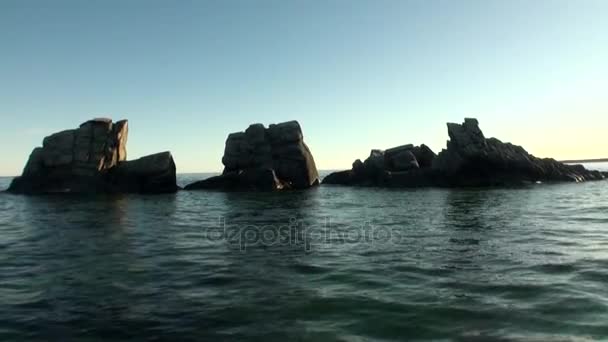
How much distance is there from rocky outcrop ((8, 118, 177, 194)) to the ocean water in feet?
120

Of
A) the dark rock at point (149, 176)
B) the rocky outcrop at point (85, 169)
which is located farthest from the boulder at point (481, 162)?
the rocky outcrop at point (85, 169)

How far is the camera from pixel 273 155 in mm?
66562

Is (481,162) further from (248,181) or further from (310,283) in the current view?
(310,283)

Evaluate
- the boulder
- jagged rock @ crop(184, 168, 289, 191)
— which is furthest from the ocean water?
the boulder

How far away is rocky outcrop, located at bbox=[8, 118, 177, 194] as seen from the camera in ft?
184

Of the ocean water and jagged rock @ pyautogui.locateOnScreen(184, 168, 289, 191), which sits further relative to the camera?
jagged rock @ pyautogui.locateOnScreen(184, 168, 289, 191)

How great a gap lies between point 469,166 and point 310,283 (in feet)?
188

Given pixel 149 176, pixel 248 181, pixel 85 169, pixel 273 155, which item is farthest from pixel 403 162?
pixel 85 169

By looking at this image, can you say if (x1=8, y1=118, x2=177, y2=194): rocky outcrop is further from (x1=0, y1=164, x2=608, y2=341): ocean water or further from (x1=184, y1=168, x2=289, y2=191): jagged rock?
(x1=0, y1=164, x2=608, y2=341): ocean water

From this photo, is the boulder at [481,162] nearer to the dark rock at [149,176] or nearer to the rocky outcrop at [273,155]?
the rocky outcrop at [273,155]

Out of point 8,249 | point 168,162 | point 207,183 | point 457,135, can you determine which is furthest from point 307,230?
point 457,135

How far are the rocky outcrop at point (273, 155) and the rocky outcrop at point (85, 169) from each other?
767 centimetres

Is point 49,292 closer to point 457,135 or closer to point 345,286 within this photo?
point 345,286

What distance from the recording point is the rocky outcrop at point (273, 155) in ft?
213
